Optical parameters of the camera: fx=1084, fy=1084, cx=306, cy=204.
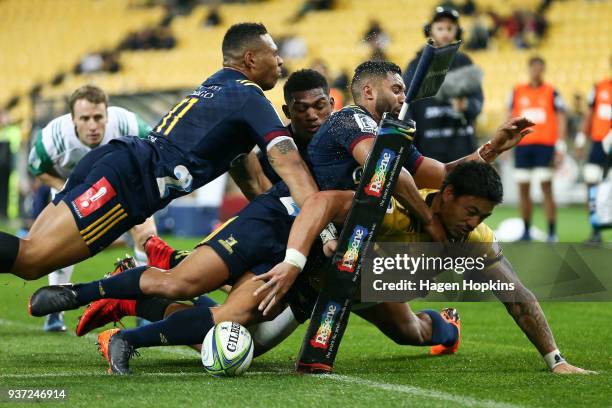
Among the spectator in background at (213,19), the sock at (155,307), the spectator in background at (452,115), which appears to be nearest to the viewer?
the sock at (155,307)

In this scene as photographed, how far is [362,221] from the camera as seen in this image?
532 centimetres

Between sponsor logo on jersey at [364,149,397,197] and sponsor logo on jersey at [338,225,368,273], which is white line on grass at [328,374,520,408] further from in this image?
sponsor logo on jersey at [364,149,397,197]

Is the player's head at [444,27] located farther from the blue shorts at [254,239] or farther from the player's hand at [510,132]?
the blue shorts at [254,239]

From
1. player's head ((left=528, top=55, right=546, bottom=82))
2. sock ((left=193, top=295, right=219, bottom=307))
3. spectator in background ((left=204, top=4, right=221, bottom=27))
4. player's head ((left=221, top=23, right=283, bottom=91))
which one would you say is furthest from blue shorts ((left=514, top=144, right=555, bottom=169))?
spectator in background ((left=204, top=4, right=221, bottom=27))

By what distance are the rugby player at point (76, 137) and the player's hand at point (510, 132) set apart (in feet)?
8.89

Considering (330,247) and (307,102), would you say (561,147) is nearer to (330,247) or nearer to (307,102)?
(307,102)

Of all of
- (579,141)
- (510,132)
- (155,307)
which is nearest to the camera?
(510,132)

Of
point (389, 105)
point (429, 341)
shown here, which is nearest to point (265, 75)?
point (389, 105)

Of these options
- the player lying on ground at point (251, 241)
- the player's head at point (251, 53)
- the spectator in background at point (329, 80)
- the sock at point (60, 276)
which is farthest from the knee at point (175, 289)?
the sock at point (60, 276)

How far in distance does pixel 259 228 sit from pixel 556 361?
5.47 ft

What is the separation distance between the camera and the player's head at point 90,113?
7.69 meters

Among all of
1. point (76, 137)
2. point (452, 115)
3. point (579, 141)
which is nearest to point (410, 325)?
point (76, 137)

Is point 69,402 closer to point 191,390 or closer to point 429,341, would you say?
point 191,390

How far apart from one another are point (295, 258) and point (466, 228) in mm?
916
